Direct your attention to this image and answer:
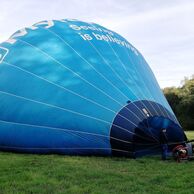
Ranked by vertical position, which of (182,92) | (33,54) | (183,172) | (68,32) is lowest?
(183,172)

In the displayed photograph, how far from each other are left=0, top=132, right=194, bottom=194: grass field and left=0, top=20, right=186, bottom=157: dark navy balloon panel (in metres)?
0.51

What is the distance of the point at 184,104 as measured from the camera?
4684 centimetres

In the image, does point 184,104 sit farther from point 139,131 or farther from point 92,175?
point 92,175

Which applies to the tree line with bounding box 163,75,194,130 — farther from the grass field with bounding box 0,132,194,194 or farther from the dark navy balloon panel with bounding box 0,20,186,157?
the grass field with bounding box 0,132,194,194

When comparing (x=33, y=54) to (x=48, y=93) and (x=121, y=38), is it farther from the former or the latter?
(x=121, y=38)

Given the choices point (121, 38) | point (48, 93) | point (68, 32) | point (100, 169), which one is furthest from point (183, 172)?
point (121, 38)

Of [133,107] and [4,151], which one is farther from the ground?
[133,107]

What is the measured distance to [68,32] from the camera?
35.0ft

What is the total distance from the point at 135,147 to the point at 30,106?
2.35 m

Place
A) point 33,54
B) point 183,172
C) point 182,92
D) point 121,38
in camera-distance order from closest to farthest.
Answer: point 183,172, point 33,54, point 121,38, point 182,92

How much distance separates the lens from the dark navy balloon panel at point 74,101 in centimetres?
898

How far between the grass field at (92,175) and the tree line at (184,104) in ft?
120

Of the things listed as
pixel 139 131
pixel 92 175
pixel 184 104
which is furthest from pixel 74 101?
pixel 184 104

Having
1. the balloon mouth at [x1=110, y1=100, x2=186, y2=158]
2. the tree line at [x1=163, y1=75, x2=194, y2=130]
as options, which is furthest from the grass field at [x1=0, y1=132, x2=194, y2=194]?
the tree line at [x1=163, y1=75, x2=194, y2=130]
